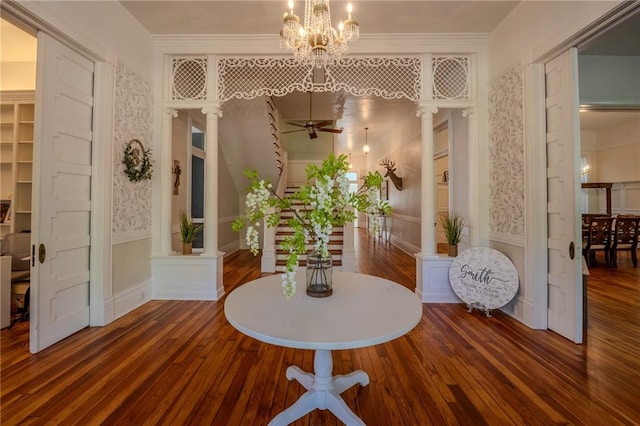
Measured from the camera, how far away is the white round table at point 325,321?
43.3 inches

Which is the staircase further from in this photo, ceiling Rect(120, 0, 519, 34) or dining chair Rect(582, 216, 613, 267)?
dining chair Rect(582, 216, 613, 267)

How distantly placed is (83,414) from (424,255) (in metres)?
3.17

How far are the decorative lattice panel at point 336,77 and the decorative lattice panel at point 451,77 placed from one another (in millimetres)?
225

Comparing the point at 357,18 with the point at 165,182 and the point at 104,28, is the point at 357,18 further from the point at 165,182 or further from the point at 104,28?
the point at 165,182

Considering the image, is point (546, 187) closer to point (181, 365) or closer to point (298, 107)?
point (181, 365)

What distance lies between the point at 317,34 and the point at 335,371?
2.52 meters

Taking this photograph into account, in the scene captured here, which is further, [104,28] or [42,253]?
[104,28]

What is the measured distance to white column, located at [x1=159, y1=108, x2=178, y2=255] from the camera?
11.3 ft

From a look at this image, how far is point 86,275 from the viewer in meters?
2.63

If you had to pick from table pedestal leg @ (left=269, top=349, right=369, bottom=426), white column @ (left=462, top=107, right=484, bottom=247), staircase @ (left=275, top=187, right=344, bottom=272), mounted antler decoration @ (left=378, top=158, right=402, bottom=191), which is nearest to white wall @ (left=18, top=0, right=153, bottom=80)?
staircase @ (left=275, top=187, right=344, bottom=272)

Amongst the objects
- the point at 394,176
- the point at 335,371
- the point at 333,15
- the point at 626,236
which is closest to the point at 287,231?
the point at 394,176

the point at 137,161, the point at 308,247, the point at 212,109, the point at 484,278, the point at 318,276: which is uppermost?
the point at 212,109

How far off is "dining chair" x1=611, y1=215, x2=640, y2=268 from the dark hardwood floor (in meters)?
3.01

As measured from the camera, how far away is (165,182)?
3.46 m
